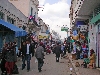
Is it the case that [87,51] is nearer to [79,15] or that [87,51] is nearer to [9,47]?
[79,15]

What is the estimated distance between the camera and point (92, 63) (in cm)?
1571

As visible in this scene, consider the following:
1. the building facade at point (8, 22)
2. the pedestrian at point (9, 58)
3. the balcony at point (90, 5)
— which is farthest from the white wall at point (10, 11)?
the pedestrian at point (9, 58)

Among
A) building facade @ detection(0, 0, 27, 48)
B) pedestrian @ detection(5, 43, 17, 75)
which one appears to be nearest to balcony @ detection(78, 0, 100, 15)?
building facade @ detection(0, 0, 27, 48)

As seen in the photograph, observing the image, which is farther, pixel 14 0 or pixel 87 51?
pixel 14 0

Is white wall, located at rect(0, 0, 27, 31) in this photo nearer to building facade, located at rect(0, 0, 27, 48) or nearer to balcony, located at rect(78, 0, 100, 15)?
building facade, located at rect(0, 0, 27, 48)

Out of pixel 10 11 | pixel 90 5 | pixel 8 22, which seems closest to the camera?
pixel 90 5

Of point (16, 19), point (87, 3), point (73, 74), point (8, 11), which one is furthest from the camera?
point (16, 19)

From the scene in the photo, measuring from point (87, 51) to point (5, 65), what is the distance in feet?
33.8

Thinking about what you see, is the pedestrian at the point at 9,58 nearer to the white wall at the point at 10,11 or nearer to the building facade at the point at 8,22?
the building facade at the point at 8,22

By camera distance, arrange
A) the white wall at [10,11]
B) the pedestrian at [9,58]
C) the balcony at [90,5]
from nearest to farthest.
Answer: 1. the pedestrian at [9,58]
2. the balcony at [90,5]
3. the white wall at [10,11]

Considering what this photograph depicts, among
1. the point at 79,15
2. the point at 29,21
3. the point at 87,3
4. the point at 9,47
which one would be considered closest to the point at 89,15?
the point at 79,15

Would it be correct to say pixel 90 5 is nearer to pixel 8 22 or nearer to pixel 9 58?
pixel 9 58

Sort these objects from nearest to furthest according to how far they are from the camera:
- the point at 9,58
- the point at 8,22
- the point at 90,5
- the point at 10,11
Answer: the point at 9,58, the point at 90,5, the point at 8,22, the point at 10,11

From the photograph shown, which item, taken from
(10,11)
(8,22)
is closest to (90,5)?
(8,22)
